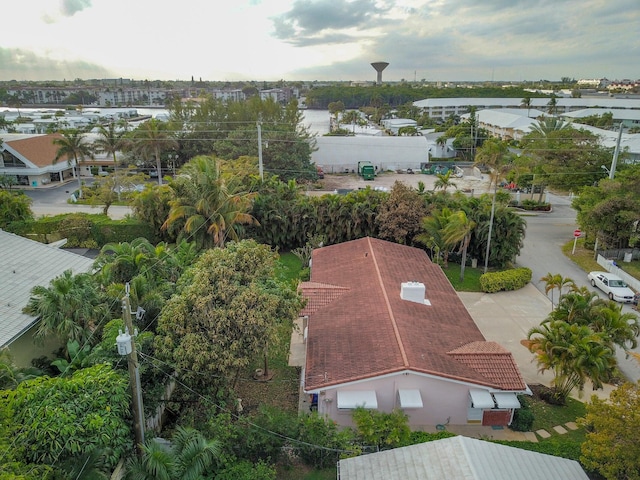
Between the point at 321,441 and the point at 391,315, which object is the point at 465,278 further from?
the point at 321,441

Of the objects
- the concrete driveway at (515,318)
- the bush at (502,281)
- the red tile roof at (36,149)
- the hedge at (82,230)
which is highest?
the red tile roof at (36,149)

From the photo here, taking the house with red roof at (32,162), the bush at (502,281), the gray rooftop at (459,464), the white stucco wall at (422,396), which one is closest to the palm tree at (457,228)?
the bush at (502,281)

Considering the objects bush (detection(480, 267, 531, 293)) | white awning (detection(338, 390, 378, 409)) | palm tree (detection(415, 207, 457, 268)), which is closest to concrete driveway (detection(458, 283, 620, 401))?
bush (detection(480, 267, 531, 293))

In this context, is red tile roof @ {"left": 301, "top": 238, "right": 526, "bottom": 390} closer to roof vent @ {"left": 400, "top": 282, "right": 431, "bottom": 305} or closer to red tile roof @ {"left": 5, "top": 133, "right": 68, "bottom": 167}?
roof vent @ {"left": 400, "top": 282, "right": 431, "bottom": 305}

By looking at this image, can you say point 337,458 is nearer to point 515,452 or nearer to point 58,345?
point 515,452

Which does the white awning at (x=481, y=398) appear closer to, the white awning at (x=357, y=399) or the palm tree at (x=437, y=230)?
the white awning at (x=357, y=399)

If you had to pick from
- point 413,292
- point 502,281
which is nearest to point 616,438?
point 413,292

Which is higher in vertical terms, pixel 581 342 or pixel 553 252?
pixel 581 342
